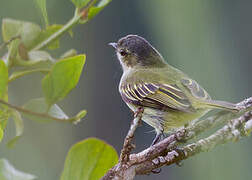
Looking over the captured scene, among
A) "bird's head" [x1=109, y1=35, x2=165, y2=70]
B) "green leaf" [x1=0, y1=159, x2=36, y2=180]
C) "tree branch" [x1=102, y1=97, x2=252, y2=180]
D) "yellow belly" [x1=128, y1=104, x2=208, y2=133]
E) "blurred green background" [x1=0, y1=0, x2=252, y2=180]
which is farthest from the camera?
"bird's head" [x1=109, y1=35, x2=165, y2=70]

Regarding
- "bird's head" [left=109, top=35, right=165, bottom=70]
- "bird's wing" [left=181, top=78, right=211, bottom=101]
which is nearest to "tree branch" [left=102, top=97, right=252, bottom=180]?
"bird's wing" [left=181, top=78, right=211, bottom=101]

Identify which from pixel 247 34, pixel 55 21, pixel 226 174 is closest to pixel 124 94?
pixel 226 174

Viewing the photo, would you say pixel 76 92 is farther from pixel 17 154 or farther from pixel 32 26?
pixel 32 26

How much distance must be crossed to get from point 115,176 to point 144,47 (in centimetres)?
113

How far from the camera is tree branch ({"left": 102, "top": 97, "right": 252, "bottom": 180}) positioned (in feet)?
2.01

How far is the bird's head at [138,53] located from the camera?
1581 mm

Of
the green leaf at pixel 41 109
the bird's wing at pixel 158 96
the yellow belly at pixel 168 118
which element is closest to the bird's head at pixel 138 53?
the bird's wing at pixel 158 96

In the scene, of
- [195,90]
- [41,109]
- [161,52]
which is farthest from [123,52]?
[41,109]

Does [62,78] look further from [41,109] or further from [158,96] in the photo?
[158,96]

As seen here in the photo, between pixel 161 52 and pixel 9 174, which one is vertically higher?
pixel 9 174

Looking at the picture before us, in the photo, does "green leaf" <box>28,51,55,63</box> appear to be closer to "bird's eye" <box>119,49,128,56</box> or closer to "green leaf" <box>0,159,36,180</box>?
"green leaf" <box>0,159,36,180</box>

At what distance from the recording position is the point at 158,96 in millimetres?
1154

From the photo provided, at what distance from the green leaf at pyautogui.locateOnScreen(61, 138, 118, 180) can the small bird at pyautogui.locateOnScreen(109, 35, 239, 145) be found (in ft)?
1.09

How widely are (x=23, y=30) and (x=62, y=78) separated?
21 cm
